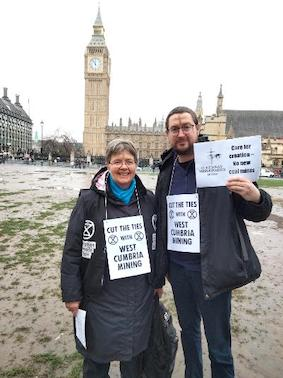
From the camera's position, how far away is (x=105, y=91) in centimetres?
8900

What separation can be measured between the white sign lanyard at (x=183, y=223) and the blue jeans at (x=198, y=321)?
201 mm

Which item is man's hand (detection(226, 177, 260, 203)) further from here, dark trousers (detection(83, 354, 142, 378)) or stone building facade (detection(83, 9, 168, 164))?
stone building facade (detection(83, 9, 168, 164))

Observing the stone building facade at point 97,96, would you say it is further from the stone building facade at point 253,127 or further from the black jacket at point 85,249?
the black jacket at point 85,249

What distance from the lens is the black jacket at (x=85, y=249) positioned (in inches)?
88.7

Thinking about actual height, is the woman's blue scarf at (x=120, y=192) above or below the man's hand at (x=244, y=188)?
below

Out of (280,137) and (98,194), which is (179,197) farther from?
(280,137)

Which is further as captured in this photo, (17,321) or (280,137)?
(280,137)

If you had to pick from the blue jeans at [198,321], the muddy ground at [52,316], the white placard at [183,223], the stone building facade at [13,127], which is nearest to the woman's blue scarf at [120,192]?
the white placard at [183,223]

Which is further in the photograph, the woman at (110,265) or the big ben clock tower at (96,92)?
the big ben clock tower at (96,92)

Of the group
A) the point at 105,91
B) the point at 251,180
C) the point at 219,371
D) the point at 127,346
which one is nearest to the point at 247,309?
the point at 219,371

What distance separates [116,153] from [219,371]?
1.92m

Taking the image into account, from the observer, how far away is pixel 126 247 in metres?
2.37

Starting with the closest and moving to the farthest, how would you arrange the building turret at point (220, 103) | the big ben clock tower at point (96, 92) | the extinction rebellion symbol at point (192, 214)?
1. the extinction rebellion symbol at point (192, 214)
2. the building turret at point (220, 103)
3. the big ben clock tower at point (96, 92)

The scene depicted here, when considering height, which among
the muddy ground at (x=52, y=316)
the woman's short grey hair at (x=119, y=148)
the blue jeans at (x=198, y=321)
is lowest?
the muddy ground at (x=52, y=316)
